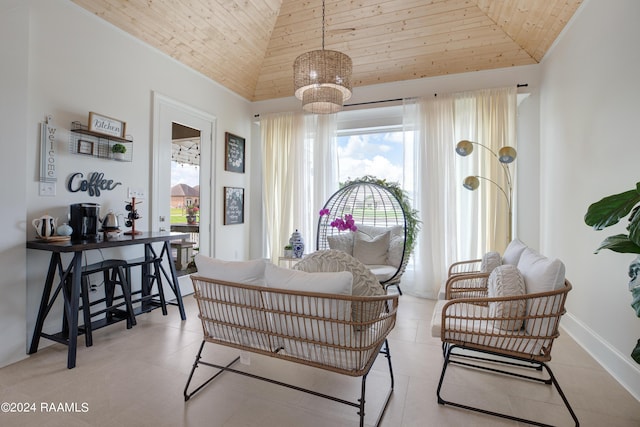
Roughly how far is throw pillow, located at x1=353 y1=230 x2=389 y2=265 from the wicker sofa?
209cm

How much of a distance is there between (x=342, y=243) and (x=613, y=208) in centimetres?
286

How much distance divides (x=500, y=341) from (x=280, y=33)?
4367mm

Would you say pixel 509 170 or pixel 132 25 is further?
pixel 509 170

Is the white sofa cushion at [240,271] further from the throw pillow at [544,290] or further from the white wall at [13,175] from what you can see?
the white wall at [13,175]

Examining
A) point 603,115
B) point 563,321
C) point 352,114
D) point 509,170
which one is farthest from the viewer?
point 352,114

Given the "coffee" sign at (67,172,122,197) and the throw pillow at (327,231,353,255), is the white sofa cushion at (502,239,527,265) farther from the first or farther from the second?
the "coffee" sign at (67,172,122,197)

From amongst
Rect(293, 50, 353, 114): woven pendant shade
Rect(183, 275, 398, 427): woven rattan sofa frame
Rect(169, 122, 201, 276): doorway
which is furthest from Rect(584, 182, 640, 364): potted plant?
Rect(169, 122, 201, 276): doorway

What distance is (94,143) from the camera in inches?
120

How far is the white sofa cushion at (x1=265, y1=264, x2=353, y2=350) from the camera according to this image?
1555 mm

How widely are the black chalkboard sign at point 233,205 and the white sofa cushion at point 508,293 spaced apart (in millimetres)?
3859

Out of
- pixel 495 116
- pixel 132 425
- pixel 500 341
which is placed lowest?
pixel 132 425

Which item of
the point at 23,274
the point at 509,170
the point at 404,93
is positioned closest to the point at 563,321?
the point at 509,170

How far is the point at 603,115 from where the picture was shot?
2.46 m

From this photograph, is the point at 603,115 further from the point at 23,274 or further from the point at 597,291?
the point at 23,274
